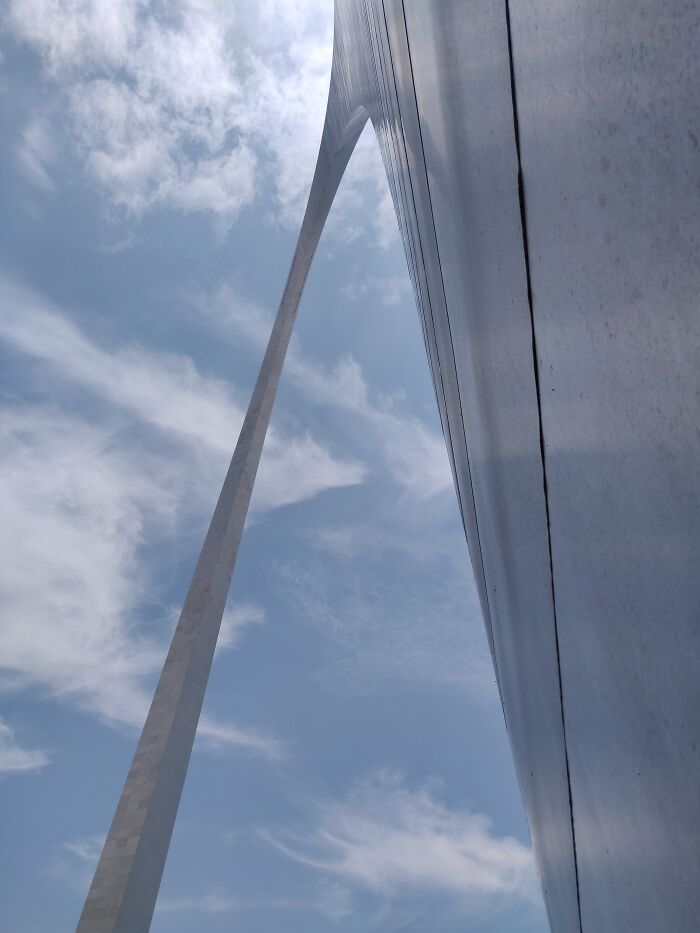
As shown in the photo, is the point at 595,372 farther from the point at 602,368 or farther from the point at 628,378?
the point at 628,378

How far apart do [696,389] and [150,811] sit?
1348cm

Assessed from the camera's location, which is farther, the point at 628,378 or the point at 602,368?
the point at 602,368

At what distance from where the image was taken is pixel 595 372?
191cm

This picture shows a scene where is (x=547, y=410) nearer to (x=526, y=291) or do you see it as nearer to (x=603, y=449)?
(x=526, y=291)

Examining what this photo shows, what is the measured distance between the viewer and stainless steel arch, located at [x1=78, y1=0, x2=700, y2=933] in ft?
4.59

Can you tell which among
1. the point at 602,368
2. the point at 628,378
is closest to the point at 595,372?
the point at 602,368

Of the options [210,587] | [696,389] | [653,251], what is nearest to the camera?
[696,389]

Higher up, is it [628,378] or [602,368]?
[602,368]

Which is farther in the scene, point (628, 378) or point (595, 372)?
point (595, 372)

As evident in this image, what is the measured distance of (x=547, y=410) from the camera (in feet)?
8.39

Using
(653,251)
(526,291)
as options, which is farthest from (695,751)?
(526,291)

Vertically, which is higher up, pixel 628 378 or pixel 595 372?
pixel 595 372

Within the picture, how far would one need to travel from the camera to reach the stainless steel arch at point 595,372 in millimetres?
1398

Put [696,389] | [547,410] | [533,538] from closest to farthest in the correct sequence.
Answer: [696,389] → [547,410] → [533,538]
